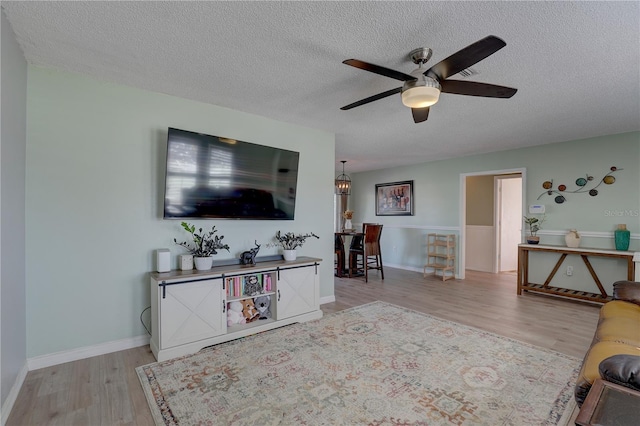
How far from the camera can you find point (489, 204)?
6.51 m

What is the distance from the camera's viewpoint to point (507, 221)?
259 inches

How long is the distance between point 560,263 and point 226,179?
15.9 feet

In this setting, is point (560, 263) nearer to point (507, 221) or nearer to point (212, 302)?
point (507, 221)

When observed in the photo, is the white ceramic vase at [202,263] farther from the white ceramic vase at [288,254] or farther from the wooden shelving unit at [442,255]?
the wooden shelving unit at [442,255]

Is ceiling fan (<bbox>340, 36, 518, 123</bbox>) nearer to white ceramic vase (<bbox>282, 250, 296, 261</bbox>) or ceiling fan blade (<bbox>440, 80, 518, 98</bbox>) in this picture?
ceiling fan blade (<bbox>440, 80, 518, 98</bbox>)

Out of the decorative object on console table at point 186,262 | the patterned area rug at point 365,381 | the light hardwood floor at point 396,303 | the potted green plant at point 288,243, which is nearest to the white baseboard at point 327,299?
the light hardwood floor at point 396,303

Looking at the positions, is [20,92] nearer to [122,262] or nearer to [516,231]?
[122,262]

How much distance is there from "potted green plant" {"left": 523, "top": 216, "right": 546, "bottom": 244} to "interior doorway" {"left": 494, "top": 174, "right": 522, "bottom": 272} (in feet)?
5.20

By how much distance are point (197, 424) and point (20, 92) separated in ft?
8.25

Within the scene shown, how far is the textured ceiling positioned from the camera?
5.49 feet

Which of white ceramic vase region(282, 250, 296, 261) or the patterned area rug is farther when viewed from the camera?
white ceramic vase region(282, 250, 296, 261)

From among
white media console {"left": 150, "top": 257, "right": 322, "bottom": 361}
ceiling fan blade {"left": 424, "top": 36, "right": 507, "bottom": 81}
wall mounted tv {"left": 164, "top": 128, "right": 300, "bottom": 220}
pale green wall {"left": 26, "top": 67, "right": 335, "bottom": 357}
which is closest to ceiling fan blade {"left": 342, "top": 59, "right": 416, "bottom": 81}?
ceiling fan blade {"left": 424, "top": 36, "right": 507, "bottom": 81}

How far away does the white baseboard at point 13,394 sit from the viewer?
5.59 ft

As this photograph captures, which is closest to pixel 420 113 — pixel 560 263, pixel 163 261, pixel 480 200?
pixel 163 261
